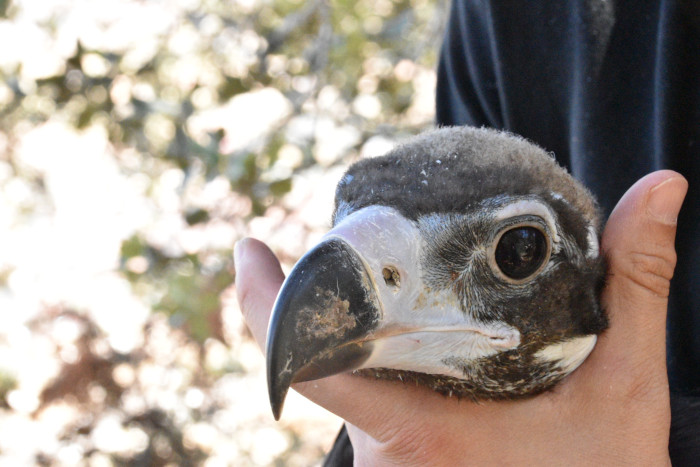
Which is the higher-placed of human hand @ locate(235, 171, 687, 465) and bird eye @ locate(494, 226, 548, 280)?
bird eye @ locate(494, 226, 548, 280)

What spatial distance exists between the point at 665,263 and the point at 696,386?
1.78 ft

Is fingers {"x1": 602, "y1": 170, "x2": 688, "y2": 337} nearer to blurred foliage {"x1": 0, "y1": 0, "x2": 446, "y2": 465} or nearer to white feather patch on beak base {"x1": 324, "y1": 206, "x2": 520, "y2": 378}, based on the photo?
white feather patch on beak base {"x1": 324, "y1": 206, "x2": 520, "y2": 378}

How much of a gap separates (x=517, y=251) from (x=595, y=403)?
0.37 meters

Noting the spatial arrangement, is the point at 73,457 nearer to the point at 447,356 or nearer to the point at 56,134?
the point at 56,134

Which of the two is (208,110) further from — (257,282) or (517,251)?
(517,251)

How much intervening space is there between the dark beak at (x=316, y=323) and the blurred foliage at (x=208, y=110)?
76.3 inches

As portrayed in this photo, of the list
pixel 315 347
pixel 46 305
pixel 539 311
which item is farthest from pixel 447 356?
pixel 46 305

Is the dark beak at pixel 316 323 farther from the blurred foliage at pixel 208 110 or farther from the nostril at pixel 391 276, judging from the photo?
the blurred foliage at pixel 208 110

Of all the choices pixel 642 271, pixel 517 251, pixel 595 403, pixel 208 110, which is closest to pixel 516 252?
pixel 517 251

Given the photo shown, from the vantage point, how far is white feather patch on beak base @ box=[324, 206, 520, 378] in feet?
4.57

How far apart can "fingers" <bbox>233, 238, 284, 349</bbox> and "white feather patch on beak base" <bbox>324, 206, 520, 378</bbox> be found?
340 mm

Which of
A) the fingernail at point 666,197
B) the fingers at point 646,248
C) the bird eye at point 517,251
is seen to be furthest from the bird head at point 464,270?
the fingernail at point 666,197

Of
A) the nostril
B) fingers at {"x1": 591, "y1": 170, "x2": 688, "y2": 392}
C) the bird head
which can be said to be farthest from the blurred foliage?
fingers at {"x1": 591, "y1": 170, "x2": 688, "y2": 392}

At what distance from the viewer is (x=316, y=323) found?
4.32 ft
